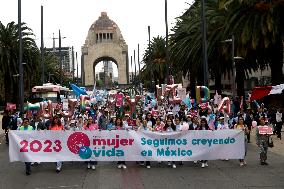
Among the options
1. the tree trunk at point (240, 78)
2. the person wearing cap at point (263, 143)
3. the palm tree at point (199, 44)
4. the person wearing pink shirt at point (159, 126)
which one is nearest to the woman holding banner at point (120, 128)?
the person wearing pink shirt at point (159, 126)

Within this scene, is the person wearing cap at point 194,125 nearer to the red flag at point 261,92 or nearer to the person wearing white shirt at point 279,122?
the person wearing white shirt at point 279,122

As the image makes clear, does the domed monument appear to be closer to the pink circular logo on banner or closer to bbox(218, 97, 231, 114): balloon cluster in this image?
bbox(218, 97, 231, 114): balloon cluster

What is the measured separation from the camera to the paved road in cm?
1202

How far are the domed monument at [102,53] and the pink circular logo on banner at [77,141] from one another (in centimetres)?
12586

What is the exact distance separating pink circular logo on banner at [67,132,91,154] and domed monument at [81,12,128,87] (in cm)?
12586

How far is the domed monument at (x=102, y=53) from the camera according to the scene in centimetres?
14388

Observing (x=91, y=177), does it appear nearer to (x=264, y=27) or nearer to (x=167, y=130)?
(x=167, y=130)

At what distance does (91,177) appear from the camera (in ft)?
44.0

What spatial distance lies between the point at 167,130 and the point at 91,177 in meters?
3.13

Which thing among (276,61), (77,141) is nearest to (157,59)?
(276,61)

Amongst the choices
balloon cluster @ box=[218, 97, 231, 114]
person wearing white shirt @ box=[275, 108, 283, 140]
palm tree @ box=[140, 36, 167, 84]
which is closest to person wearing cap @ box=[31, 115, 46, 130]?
balloon cluster @ box=[218, 97, 231, 114]

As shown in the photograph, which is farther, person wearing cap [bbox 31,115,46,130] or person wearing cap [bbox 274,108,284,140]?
person wearing cap [bbox 274,108,284,140]

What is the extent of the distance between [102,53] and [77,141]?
427 feet

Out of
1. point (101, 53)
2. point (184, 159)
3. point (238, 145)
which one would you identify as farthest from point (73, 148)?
point (101, 53)
